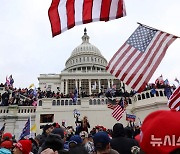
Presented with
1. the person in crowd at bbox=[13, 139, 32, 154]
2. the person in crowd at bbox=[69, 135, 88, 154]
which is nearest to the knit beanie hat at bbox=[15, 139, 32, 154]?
the person in crowd at bbox=[13, 139, 32, 154]

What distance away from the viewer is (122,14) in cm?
530

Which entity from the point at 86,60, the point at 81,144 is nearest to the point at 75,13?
the point at 81,144

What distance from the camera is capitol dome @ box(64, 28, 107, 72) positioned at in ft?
249

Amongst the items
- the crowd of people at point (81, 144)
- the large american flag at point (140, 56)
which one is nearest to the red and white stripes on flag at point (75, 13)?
the large american flag at point (140, 56)

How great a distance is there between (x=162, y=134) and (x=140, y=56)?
5.01m

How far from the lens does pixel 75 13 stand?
5543 millimetres

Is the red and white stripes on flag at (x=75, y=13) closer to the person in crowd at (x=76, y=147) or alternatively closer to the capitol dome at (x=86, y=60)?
the person in crowd at (x=76, y=147)

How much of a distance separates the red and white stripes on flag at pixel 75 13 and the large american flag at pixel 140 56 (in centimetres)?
145

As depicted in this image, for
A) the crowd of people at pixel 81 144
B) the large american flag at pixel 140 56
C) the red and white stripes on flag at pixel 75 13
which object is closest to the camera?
the crowd of people at pixel 81 144

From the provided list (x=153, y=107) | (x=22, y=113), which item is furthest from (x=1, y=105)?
(x=153, y=107)

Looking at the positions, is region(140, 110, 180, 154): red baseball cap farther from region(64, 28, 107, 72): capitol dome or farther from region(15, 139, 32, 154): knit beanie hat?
region(64, 28, 107, 72): capitol dome

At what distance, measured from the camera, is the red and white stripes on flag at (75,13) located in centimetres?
541

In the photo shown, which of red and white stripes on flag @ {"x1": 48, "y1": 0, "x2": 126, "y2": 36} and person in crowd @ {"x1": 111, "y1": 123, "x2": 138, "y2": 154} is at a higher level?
red and white stripes on flag @ {"x1": 48, "y1": 0, "x2": 126, "y2": 36}

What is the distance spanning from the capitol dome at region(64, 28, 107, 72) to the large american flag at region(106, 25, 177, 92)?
65.9 m
